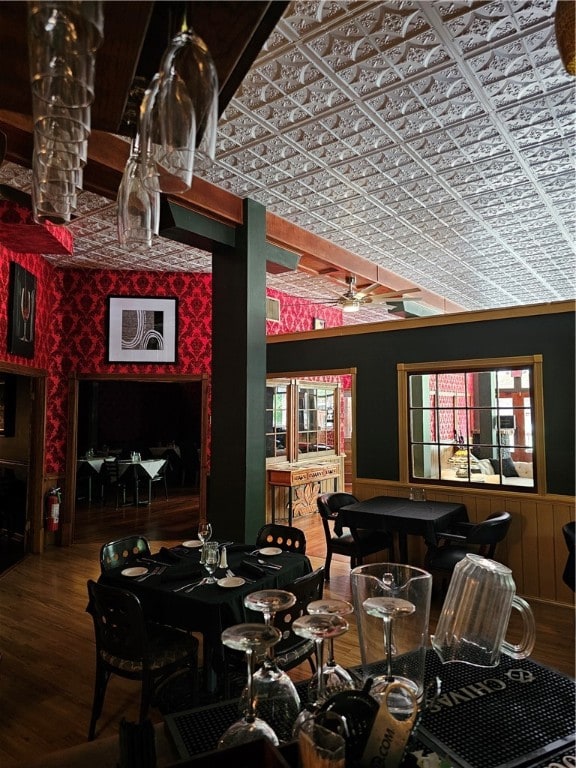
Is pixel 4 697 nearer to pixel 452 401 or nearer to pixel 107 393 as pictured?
pixel 452 401

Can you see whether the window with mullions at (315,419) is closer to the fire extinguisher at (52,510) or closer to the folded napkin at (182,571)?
the fire extinguisher at (52,510)

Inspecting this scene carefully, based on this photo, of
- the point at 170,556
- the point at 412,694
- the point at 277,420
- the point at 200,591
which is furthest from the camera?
the point at 277,420

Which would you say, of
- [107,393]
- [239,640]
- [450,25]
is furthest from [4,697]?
[107,393]

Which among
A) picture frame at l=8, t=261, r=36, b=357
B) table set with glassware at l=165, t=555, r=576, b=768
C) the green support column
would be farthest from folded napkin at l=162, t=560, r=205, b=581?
picture frame at l=8, t=261, r=36, b=357

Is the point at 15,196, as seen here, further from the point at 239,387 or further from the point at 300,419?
the point at 300,419

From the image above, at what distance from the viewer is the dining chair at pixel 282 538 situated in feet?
12.9

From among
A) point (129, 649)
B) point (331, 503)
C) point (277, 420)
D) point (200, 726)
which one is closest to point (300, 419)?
point (277, 420)

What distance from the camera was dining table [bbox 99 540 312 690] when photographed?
2.69 meters

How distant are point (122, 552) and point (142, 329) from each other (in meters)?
4.08

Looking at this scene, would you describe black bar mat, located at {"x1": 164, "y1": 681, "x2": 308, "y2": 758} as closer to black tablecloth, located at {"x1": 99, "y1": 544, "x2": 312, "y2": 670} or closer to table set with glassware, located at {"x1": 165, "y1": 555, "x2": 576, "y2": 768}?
table set with glassware, located at {"x1": 165, "y1": 555, "x2": 576, "y2": 768}

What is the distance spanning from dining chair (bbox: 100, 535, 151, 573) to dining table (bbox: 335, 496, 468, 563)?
202 cm

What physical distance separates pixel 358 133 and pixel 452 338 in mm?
2644

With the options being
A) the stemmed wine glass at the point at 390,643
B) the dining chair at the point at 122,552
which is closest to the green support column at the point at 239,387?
the dining chair at the point at 122,552

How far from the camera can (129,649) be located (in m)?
2.69
